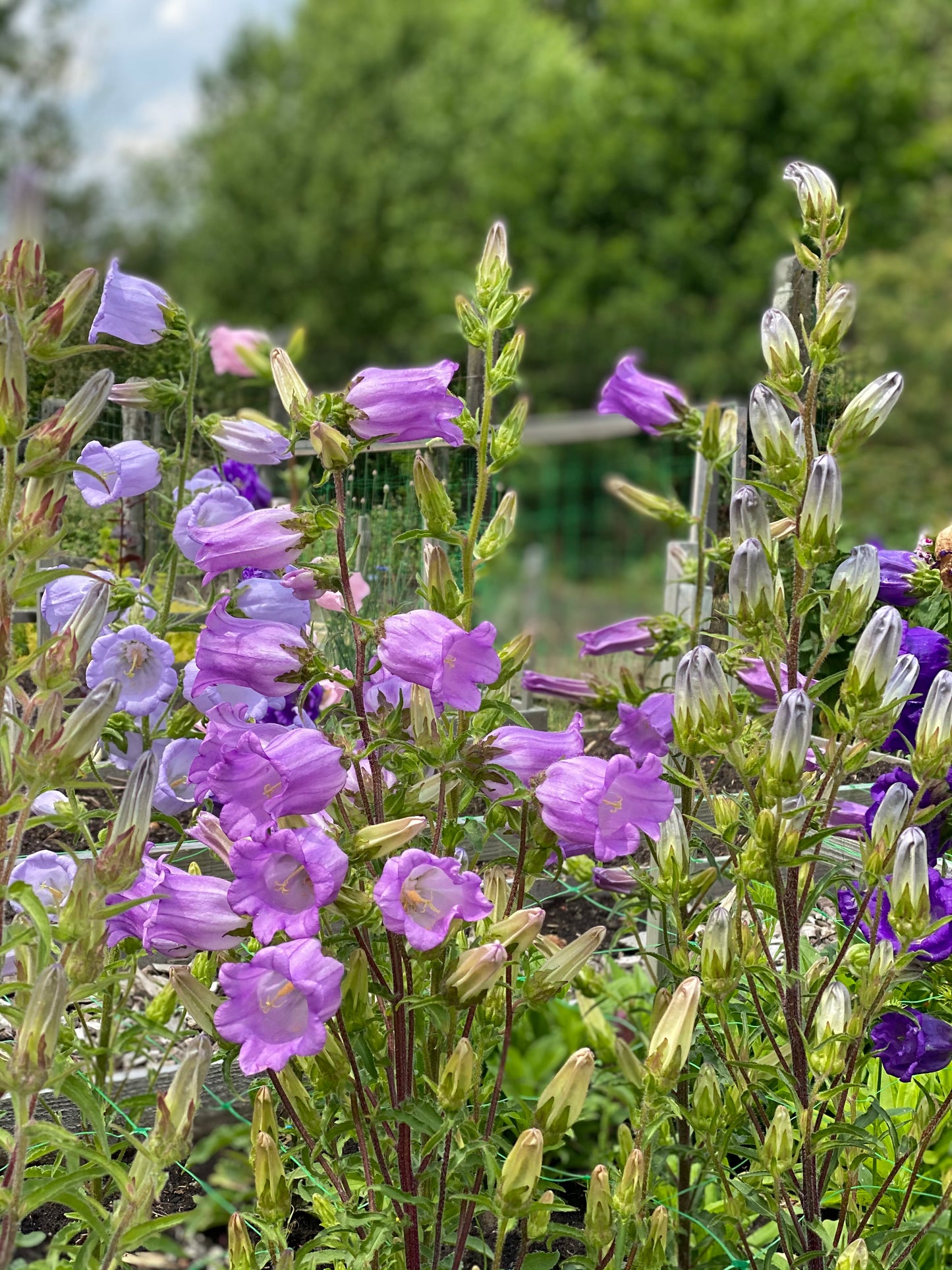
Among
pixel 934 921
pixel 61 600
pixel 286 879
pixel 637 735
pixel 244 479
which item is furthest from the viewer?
pixel 244 479

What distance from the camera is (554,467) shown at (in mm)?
17203

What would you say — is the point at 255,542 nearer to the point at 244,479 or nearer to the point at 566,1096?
the point at 566,1096

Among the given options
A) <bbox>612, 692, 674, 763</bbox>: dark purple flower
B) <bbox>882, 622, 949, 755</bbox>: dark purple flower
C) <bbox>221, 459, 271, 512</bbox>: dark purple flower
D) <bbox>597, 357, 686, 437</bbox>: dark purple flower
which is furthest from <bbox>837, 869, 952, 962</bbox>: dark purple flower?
<bbox>221, 459, 271, 512</bbox>: dark purple flower

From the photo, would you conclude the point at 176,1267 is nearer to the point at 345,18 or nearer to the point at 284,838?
the point at 284,838

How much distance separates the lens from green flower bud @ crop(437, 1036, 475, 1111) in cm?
158

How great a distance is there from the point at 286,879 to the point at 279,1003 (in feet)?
0.46

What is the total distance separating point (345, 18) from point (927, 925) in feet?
83.4

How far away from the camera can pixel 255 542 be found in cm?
164

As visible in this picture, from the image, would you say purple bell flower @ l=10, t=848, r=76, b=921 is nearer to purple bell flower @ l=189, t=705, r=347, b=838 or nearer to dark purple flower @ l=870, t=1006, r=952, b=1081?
purple bell flower @ l=189, t=705, r=347, b=838

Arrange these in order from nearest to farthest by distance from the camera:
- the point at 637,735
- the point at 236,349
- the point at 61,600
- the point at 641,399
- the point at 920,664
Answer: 1. the point at 637,735
2. the point at 920,664
3. the point at 61,600
4. the point at 641,399
5. the point at 236,349

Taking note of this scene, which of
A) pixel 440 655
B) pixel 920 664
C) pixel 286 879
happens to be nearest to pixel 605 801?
pixel 440 655

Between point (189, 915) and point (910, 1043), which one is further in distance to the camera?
point (910, 1043)

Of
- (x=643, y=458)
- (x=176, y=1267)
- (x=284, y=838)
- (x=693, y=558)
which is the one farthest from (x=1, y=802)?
(x=643, y=458)

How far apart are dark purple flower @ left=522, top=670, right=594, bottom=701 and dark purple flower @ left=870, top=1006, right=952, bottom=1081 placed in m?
0.81
